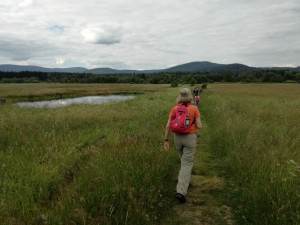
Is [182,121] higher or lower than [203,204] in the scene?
higher

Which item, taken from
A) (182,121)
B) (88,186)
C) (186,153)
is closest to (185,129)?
(182,121)

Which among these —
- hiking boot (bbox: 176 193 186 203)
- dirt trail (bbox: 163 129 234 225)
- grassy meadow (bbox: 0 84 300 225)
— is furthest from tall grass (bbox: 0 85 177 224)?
dirt trail (bbox: 163 129 234 225)

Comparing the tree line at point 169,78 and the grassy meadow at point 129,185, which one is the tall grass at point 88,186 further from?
the tree line at point 169,78

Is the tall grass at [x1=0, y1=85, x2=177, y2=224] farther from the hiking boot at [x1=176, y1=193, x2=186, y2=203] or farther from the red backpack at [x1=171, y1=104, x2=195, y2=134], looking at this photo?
the red backpack at [x1=171, y1=104, x2=195, y2=134]

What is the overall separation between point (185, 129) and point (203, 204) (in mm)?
1575

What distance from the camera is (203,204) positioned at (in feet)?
12.8

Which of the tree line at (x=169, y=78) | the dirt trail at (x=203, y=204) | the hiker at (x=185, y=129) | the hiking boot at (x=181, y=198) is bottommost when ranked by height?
the dirt trail at (x=203, y=204)

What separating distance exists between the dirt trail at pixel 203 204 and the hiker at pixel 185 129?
0.28 metres

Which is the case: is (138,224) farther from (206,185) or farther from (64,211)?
(206,185)

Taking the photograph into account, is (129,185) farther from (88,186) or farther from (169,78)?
(169,78)

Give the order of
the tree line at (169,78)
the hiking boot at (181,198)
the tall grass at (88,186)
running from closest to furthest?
the tall grass at (88,186) < the hiking boot at (181,198) < the tree line at (169,78)

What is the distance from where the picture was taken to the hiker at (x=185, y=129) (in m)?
3.97

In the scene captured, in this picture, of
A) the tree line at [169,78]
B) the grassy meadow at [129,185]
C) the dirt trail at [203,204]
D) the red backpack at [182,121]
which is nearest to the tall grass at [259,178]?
the grassy meadow at [129,185]

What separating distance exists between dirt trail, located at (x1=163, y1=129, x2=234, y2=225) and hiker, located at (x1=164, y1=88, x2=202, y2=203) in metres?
0.28
